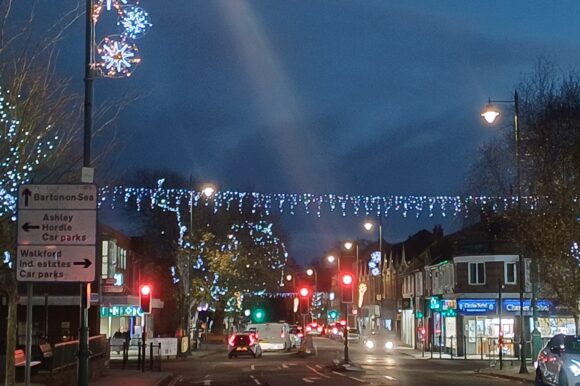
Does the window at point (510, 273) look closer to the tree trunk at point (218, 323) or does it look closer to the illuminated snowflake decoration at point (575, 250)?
the illuminated snowflake decoration at point (575, 250)

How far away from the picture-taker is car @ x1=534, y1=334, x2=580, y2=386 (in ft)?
65.7

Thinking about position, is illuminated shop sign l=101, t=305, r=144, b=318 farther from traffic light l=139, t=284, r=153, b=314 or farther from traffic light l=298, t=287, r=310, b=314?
traffic light l=139, t=284, r=153, b=314

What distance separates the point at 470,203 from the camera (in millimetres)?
40031

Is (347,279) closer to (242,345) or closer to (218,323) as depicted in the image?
(242,345)

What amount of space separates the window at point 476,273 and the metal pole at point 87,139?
4514cm

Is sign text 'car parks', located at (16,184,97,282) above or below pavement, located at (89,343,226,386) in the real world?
above

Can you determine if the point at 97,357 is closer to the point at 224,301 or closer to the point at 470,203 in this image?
the point at 470,203

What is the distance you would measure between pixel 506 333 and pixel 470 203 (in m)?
20.8

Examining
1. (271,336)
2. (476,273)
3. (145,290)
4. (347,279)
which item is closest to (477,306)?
(476,273)

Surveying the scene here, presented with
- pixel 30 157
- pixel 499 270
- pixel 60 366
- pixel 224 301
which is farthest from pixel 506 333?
pixel 30 157

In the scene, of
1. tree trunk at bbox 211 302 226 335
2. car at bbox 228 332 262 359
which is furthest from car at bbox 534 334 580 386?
tree trunk at bbox 211 302 226 335

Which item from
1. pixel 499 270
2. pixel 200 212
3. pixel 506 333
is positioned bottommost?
pixel 506 333

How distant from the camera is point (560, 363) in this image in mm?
20562

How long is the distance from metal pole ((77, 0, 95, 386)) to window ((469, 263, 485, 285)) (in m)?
45.1
